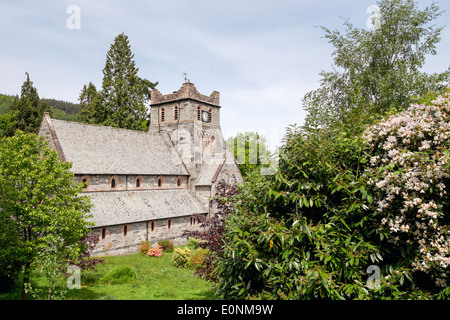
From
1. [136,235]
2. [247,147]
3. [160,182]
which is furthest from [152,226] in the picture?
[247,147]

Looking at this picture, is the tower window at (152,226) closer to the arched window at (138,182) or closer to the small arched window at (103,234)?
the arched window at (138,182)

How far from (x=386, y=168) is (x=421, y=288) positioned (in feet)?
8.89

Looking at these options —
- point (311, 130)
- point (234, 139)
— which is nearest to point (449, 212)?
point (311, 130)

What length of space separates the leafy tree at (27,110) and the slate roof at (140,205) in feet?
99.7

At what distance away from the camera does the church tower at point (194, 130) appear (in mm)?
38094

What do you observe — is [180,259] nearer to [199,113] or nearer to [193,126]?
[193,126]

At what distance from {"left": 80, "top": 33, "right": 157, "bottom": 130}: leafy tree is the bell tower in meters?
10.2

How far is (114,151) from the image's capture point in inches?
1267

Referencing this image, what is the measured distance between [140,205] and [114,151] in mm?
6482

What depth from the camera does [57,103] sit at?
493 ft

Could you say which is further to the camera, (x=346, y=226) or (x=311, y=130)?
(x=311, y=130)

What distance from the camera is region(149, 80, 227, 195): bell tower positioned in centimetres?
3856

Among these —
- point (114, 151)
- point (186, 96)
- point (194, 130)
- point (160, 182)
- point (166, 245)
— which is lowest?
point (166, 245)
